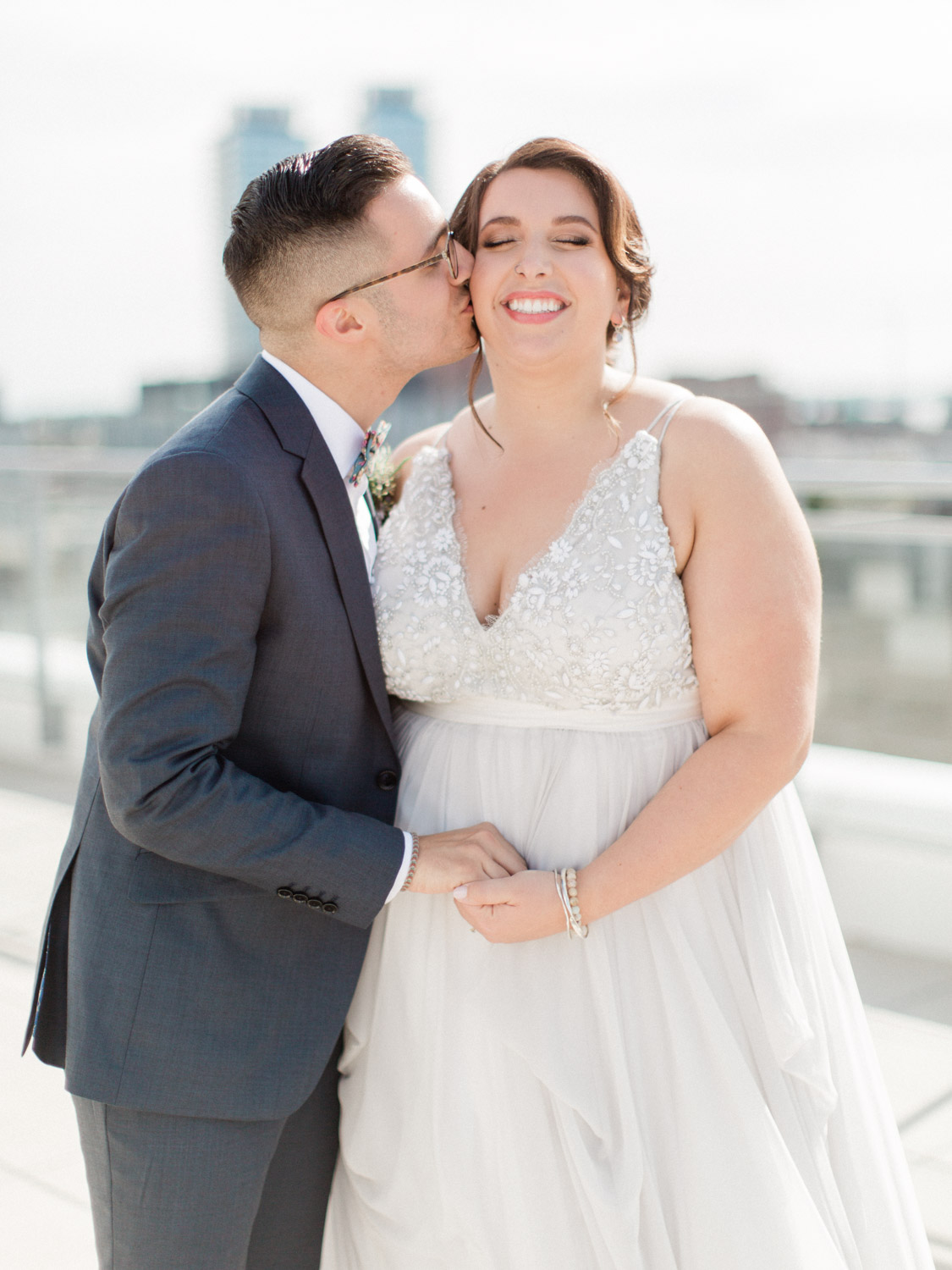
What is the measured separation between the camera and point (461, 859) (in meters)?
1.78

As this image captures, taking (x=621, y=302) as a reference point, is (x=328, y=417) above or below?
below

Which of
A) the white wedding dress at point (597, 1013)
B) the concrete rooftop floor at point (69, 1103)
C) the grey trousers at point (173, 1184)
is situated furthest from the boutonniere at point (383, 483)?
the concrete rooftop floor at point (69, 1103)

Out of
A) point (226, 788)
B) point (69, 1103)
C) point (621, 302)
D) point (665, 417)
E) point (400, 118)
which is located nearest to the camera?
point (226, 788)

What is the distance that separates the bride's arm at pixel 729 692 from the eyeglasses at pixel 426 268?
1.84 feet

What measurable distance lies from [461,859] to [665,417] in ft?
2.61

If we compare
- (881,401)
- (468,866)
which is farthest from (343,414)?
(881,401)

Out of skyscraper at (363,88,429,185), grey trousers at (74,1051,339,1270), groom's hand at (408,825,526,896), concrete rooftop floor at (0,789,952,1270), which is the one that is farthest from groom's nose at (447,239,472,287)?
skyscraper at (363,88,429,185)

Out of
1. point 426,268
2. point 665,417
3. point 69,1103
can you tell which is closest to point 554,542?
point 665,417

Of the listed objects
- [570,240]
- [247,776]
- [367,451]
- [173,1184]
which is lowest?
[173,1184]

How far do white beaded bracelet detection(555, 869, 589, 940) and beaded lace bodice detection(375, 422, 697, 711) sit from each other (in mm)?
279

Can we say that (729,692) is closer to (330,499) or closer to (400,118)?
(330,499)

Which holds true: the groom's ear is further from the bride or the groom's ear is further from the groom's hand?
the groom's hand

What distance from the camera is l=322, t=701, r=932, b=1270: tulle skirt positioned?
5.67ft

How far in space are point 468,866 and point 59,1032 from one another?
2.34 ft
